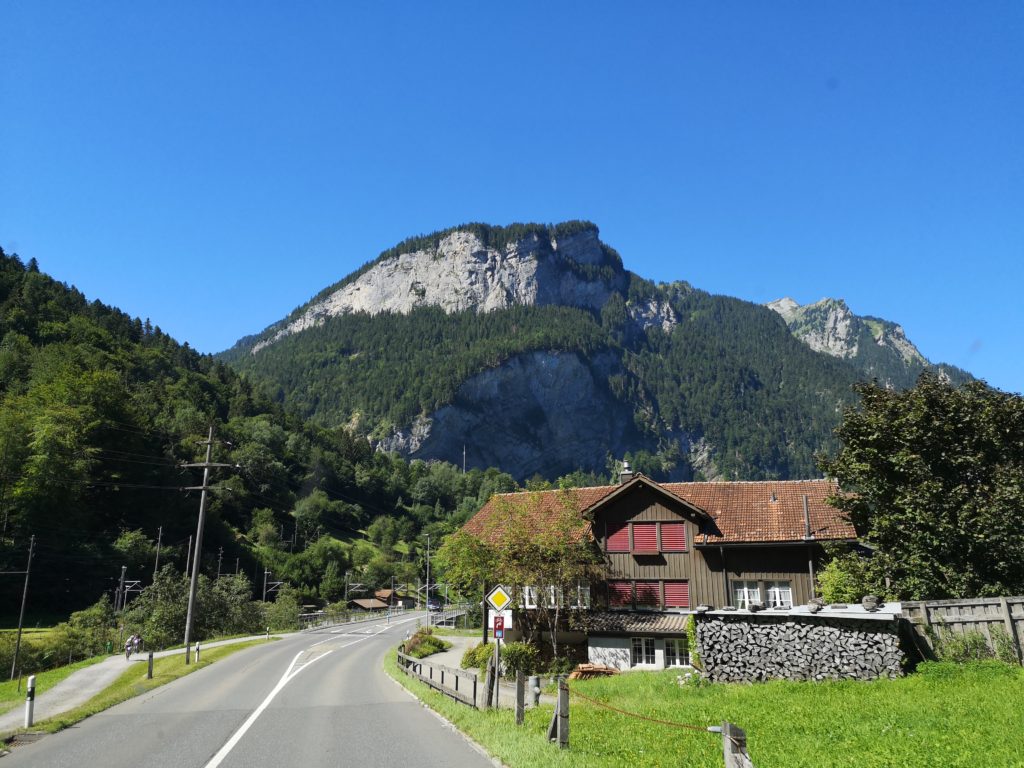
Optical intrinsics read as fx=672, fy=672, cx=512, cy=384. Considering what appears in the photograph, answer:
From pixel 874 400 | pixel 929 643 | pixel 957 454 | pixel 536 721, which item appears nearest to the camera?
pixel 536 721

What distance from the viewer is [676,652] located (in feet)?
93.4

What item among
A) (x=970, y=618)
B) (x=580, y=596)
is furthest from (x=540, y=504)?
(x=970, y=618)

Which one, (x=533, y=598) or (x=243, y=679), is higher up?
(x=533, y=598)

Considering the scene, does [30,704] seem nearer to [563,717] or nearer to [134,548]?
[563,717]

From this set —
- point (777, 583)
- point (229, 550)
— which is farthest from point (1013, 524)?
point (229, 550)

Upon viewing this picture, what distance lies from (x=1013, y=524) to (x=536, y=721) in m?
16.0

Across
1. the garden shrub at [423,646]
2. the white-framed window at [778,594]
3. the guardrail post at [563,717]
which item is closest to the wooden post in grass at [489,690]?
the guardrail post at [563,717]

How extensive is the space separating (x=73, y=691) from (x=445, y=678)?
43.3 ft

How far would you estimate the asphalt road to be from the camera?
11141 mm

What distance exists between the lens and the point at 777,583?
94.7ft

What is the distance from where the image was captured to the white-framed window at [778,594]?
28.4 meters

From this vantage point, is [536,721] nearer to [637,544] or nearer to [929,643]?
[929,643]

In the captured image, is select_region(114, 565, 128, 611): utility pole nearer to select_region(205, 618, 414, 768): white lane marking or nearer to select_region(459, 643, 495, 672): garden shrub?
select_region(205, 618, 414, 768): white lane marking

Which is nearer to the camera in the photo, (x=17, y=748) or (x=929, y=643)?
(x=17, y=748)
